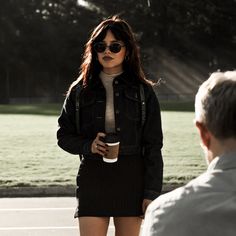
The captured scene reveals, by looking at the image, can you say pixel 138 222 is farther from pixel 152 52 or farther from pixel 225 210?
pixel 152 52

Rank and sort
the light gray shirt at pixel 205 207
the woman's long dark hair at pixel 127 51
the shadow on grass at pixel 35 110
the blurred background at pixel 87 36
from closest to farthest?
the light gray shirt at pixel 205 207
the woman's long dark hair at pixel 127 51
the shadow on grass at pixel 35 110
the blurred background at pixel 87 36

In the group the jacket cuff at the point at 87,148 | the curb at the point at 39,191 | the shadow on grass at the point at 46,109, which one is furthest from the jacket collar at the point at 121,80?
the shadow on grass at the point at 46,109

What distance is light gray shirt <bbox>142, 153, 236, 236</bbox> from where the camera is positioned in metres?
1.67

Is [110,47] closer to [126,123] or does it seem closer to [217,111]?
[126,123]

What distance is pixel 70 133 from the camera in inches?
167

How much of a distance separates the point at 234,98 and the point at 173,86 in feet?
201

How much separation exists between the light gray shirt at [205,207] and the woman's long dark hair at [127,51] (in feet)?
8.22

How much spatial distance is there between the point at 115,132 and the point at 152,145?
0.80 feet

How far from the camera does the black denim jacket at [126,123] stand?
4.11 meters

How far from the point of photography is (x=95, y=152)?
4.02m

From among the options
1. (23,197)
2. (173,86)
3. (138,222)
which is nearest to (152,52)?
(173,86)

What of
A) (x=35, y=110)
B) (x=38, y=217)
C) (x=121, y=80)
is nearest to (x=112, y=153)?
(x=121, y=80)

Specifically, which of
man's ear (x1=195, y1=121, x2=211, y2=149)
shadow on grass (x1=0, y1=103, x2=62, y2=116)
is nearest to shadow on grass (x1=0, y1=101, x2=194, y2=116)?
shadow on grass (x1=0, y1=103, x2=62, y2=116)

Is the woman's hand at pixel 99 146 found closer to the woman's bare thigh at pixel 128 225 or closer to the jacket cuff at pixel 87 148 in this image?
the jacket cuff at pixel 87 148
